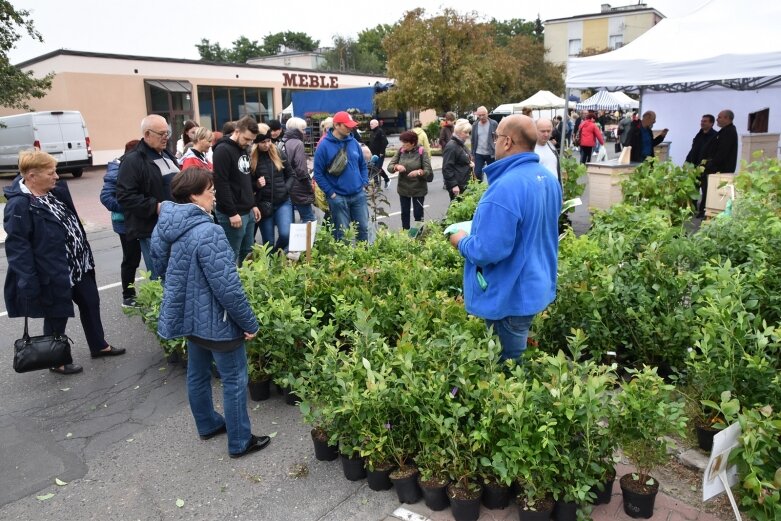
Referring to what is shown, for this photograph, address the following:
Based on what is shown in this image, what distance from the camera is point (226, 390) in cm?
339

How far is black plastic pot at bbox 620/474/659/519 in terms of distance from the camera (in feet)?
9.16

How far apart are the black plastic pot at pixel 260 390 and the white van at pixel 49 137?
1791cm

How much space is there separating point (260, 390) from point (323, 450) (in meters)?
0.96

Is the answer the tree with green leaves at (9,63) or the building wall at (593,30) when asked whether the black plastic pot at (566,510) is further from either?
the building wall at (593,30)

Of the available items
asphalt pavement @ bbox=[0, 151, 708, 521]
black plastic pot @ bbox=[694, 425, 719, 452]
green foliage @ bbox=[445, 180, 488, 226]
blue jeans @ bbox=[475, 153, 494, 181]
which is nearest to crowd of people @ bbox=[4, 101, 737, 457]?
asphalt pavement @ bbox=[0, 151, 708, 521]

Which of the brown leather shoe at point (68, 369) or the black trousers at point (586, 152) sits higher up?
the black trousers at point (586, 152)

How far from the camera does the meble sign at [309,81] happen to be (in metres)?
34.7

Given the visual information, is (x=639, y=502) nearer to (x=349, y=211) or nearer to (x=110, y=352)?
(x=110, y=352)

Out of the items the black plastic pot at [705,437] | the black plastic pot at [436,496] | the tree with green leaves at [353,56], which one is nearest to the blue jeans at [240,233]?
the black plastic pot at [436,496]

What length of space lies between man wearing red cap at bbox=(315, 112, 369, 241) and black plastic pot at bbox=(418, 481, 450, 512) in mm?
4230

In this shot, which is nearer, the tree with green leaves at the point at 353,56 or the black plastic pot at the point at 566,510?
the black plastic pot at the point at 566,510

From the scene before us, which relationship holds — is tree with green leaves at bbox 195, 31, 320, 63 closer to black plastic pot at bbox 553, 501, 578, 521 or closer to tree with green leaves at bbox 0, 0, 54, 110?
tree with green leaves at bbox 0, 0, 54, 110

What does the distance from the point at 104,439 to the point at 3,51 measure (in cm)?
1865

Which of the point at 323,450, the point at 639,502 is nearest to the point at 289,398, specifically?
the point at 323,450
